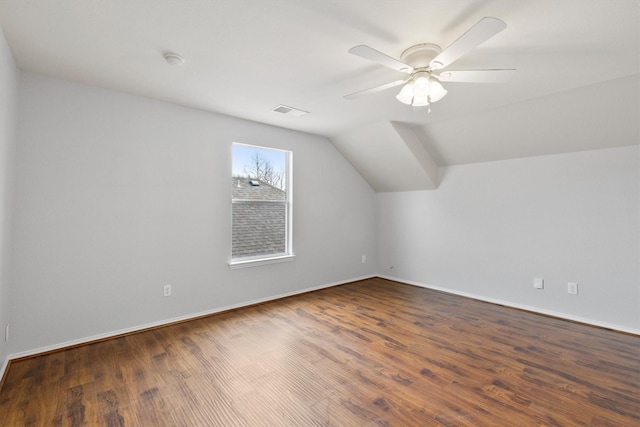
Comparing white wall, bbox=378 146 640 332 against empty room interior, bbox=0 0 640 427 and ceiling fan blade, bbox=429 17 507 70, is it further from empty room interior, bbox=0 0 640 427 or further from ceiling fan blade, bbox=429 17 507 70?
ceiling fan blade, bbox=429 17 507 70

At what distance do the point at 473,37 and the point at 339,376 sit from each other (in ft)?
7.64

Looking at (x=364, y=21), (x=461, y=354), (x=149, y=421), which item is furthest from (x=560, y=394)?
(x=364, y=21)

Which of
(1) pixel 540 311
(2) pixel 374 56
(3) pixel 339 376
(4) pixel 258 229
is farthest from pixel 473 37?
(1) pixel 540 311

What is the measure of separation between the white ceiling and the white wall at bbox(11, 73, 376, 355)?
0.92ft

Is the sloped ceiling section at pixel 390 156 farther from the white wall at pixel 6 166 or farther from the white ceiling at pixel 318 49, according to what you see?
the white wall at pixel 6 166

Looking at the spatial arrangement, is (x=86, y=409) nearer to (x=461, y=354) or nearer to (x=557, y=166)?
(x=461, y=354)

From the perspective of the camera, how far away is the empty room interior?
182 cm

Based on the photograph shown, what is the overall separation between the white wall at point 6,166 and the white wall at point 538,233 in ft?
15.5

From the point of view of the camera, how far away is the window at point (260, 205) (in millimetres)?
3787

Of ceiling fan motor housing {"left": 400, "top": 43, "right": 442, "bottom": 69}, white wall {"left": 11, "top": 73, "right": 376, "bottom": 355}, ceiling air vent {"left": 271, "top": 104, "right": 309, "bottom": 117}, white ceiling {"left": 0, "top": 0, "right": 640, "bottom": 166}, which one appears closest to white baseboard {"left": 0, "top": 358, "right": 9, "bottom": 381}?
white wall {"left": 11, "top": 73, "right": 376, "bottom": 355}

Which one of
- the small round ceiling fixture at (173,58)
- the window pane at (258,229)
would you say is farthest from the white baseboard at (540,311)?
the small round ceiling fixture at (173,58)

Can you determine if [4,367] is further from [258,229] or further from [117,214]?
[258,229]

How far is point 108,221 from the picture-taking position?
2828 millimetres

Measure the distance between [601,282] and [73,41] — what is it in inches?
206
